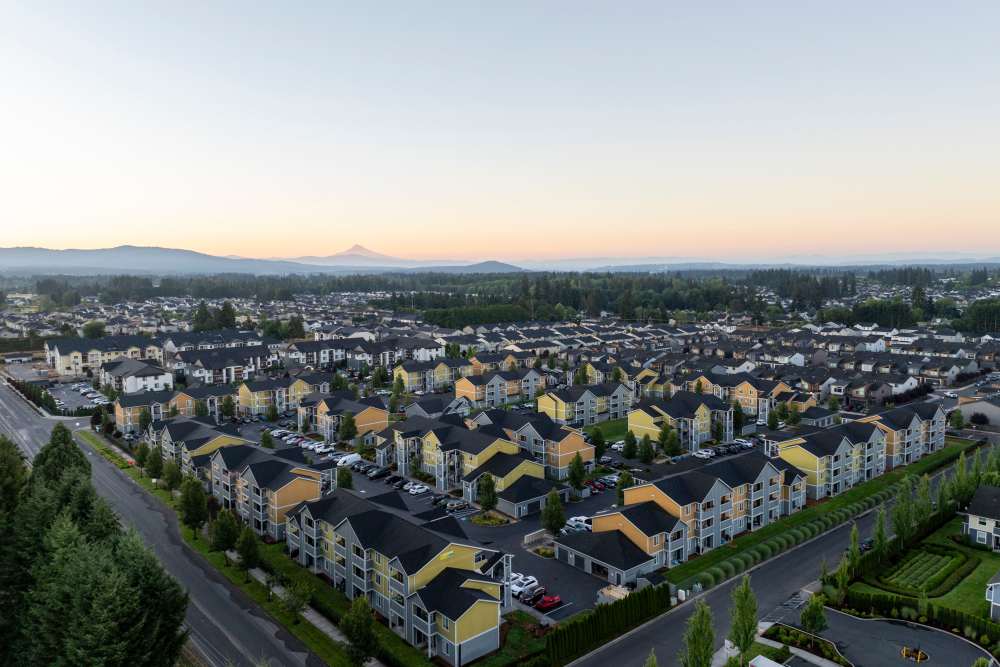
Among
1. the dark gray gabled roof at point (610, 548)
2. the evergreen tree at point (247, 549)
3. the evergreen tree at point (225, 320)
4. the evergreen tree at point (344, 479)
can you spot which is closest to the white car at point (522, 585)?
the dark gray gabled roof at point (610, 548)

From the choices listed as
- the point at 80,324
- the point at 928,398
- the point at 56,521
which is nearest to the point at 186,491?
the point at 56,521

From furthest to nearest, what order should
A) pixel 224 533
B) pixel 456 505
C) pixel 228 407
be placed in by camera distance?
pixel 228 407
pixel 456 505
pixel 224 533

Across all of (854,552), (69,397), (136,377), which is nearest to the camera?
(854,552)

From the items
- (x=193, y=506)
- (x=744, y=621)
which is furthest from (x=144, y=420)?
(x=744, y=621)

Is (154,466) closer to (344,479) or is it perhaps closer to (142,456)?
(142,456)

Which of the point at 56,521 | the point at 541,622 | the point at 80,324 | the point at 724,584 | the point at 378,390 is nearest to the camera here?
the point at 56,521

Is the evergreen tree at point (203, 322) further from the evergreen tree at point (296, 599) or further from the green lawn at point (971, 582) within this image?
the green lawn at point (971, 582)

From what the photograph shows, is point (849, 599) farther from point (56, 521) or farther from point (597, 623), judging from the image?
point (56, 521)
